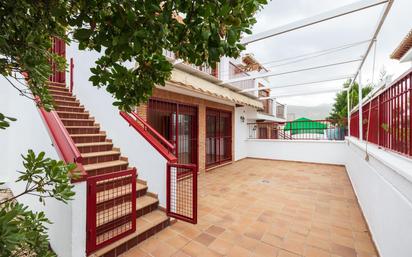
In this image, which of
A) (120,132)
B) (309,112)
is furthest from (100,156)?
(309,112)

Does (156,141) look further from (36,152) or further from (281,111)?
(281,111)

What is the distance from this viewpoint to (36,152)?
11.7 ft

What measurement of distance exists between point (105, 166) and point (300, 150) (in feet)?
33.8

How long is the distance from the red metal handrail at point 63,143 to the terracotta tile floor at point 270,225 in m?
1.67

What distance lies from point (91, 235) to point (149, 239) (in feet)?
3.46

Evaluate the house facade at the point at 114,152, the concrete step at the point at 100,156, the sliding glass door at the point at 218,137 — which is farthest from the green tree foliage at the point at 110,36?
the sliding glass door at the point at 218,137

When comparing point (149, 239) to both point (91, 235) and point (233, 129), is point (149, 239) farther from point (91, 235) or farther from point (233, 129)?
point (233, 129)

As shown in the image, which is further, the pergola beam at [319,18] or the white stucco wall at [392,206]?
the pergola beam at [319,18]

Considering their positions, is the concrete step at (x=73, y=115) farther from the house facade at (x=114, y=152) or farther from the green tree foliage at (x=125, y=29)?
the green tree foliage at (x=125, y=29)

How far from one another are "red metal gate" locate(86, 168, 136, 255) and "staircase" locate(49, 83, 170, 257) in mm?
17

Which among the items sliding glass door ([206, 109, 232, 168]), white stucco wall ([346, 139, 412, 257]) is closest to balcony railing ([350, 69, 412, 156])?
white stucco wall ([346, 139, 412, 257])

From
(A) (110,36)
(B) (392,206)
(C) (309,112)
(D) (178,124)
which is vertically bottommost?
(B) (392,206)

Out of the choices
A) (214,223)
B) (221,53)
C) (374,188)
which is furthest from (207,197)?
(221,53)

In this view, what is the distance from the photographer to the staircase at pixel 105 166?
3044 mm
